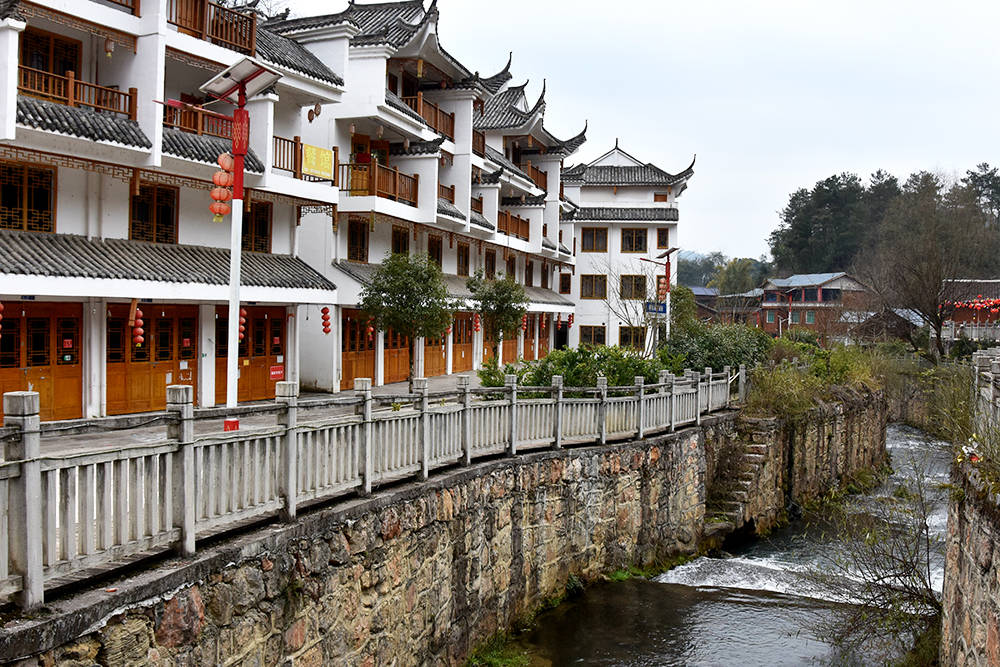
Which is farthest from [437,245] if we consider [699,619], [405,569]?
[405,569]

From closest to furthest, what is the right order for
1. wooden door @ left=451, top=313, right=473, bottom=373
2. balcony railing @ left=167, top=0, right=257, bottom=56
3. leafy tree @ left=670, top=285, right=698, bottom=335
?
balcony railing @ left=167, top=0, right=257, bottom=56, leafy tree @ left=670, top=285, right=698, bottom=335, wooden door @ left=451, top=313, right=473, bottom=373

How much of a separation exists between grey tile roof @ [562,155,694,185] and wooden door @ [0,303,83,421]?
33.8 m

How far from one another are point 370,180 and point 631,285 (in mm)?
26048

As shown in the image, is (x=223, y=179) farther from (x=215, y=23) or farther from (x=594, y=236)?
(x=594, y=236)

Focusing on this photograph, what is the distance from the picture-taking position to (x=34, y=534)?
5082 mm

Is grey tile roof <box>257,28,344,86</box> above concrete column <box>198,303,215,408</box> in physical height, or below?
above

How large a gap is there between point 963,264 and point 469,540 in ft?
168

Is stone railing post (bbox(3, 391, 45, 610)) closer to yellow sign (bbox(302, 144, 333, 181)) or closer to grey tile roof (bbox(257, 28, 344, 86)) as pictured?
grey tile roof (bbox(257, 28, 344, 86))

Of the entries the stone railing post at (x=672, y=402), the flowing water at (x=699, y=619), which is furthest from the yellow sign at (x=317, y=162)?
the flowing water at (x=699, y=619)

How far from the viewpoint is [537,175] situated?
39812 mm

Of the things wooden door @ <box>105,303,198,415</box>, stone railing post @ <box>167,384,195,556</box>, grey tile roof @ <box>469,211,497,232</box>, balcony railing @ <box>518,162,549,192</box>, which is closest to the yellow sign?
wooden door @ <box>105,303,198,415</box>

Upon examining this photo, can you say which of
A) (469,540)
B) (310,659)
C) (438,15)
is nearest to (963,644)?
(469,540)

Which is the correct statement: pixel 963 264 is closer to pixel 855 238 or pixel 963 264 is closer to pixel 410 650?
pixel 855 238

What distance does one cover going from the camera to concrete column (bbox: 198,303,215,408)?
18688 mm
